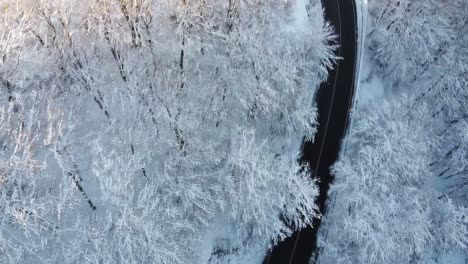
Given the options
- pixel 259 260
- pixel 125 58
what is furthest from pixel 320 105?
pixel 125 58

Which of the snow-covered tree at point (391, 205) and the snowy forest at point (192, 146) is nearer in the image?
the snowy forest at point (192, 146)

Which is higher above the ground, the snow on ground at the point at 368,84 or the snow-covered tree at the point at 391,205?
the snow on ground at the point at 368,84

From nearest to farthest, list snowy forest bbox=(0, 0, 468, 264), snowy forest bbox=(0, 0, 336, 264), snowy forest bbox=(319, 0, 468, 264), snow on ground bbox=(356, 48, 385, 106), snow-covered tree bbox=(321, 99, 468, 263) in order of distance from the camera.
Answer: snowy forest bbox=(0, 0, 336, 264) < snowy forest bbox=(0, 0, 468, 264) < snow-covered tree bbox=(321, 99, 468, 263) < snowy forest bbox=(319, 0, 468, 264) < snow on ground bbox=(356, 48, 385, 106)

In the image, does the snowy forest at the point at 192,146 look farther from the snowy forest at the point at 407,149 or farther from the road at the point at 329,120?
the road at the point at 329,120

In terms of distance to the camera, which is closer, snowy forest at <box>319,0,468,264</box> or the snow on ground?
snowy forest at <box>319,0,468,264</box>

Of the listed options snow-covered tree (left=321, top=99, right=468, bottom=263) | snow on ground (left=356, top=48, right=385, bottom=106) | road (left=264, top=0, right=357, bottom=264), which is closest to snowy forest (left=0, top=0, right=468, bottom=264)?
snow-covered tree (left=321, top=99, right=468, bottom=263)

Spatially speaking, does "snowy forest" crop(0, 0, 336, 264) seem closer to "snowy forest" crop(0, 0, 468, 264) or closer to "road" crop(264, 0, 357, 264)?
"snowy forest" crop(0, 0, 468, 264)

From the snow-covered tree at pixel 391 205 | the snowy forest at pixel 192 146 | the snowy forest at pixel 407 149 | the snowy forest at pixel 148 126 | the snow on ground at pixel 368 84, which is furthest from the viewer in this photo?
the snow on ground at pixel 368 84

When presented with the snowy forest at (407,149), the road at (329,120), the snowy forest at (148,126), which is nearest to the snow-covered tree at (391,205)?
the snowy forest at (407,149)
